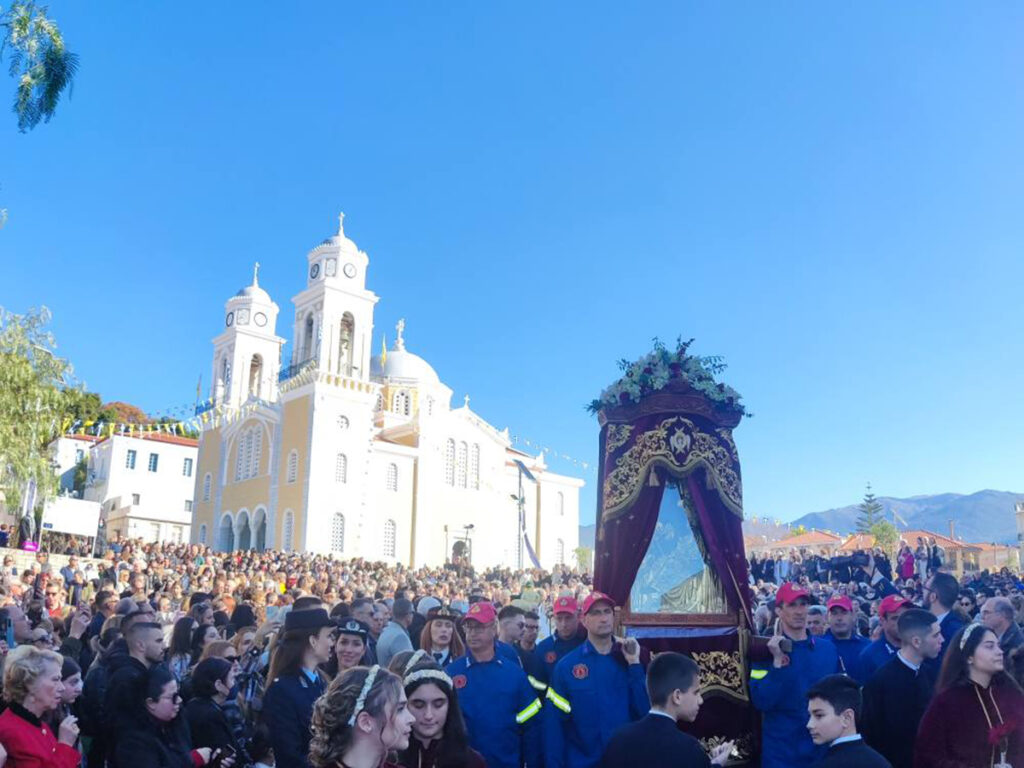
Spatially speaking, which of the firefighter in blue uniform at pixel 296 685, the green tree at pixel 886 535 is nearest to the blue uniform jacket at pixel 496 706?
the firefighter in blue uniform at pixel 296 685

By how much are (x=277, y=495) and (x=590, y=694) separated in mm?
40256

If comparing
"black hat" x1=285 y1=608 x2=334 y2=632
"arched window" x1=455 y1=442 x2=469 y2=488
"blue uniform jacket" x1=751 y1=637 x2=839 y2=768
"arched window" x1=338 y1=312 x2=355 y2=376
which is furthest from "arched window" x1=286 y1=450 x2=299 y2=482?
"black hat" x1=285 y1=608 x2=334 y2=632

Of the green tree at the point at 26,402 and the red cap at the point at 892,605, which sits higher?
the green tree at the point at 26,402

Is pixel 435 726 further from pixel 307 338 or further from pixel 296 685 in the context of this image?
pixel 307 338

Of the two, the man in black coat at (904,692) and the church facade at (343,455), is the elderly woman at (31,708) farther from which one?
the church facade at (343,455)

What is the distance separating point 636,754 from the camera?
4.35 m

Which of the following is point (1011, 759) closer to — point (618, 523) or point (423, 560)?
point (618, 523)

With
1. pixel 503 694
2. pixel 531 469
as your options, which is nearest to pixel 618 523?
pixel 503 694

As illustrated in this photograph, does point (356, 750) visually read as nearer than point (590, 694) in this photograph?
Yes

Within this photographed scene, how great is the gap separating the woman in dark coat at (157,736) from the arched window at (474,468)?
4605cm

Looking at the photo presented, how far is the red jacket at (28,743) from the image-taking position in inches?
181

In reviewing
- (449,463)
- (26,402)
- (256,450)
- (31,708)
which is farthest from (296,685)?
(449,463)

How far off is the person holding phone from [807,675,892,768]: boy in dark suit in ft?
7.77

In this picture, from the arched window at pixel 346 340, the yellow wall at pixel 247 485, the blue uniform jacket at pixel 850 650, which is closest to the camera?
the blue uniform jacket at pixel 850 650
